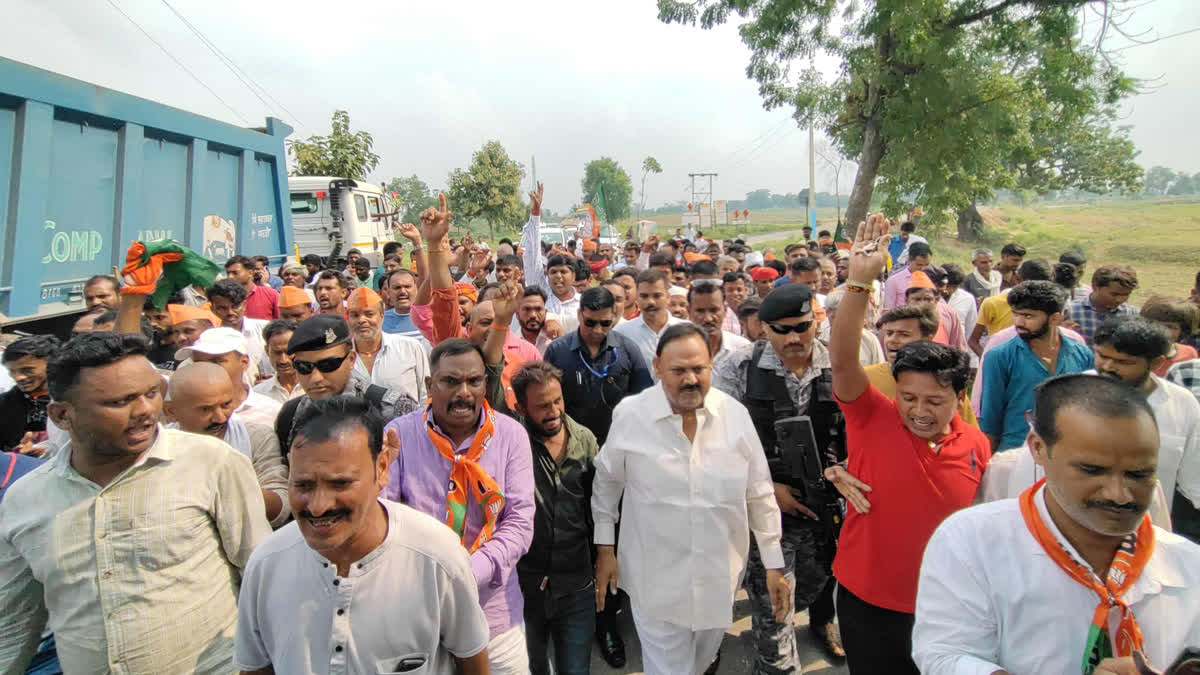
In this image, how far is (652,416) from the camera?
258cm

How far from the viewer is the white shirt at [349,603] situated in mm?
1595

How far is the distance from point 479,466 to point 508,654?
0.72m

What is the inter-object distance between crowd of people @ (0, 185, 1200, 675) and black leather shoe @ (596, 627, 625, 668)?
0.04 feet

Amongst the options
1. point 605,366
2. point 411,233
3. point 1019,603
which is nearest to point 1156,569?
point 1019,603

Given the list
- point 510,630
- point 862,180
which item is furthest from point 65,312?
point 862,180

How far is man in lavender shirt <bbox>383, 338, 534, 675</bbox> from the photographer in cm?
229

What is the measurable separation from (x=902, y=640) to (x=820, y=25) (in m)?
14.6

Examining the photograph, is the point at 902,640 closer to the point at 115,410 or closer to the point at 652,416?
the point at 652,416

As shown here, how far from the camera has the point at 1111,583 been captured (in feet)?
4.43

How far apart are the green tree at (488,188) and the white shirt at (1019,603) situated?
27576mm

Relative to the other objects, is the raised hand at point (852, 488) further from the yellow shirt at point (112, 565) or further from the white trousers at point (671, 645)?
the yellow shirt at point (112, 565)

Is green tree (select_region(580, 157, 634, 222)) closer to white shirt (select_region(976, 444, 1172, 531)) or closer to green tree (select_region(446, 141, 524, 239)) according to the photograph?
green tree (select_region(446, 141, 524, 239))

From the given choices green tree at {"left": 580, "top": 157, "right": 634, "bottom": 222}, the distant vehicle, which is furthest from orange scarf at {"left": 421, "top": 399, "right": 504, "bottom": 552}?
green tree at {"left": 580, "top": 157, "right": 634, "bottom": 222}

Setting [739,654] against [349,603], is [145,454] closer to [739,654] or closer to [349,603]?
[349,603]
